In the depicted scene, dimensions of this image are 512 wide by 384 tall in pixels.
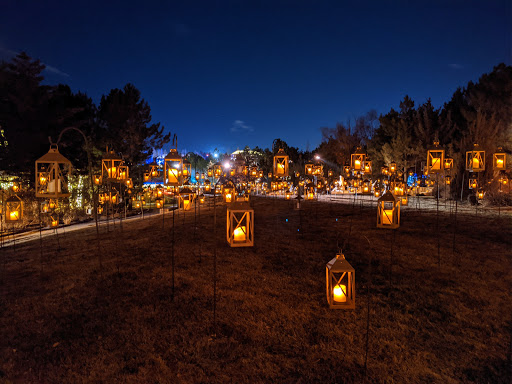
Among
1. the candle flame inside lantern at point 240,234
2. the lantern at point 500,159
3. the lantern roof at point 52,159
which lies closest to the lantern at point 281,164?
the candle flame inside lantern at point 240,234

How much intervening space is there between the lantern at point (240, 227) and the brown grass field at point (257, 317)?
159cm

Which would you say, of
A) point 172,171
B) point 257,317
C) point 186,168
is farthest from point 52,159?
point 186,168

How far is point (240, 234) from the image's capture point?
6.09 metres

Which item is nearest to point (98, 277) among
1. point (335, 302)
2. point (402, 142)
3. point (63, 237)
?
point (335, 302)

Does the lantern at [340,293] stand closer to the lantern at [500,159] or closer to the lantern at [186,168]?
the lantern at [186,168]

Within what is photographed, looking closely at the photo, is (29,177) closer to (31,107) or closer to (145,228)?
(31,107)

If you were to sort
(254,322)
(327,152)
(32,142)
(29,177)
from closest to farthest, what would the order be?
1. (254,322)
2. (32,142)
3. (29,177)
4. (327,152)

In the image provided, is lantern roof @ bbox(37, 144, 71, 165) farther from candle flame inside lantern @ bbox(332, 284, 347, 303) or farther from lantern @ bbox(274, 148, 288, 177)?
candle flame inside lantern @ bbox(332, 284, 347, 303)

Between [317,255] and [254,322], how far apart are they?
4294 mm

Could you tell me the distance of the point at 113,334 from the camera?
5.32 m

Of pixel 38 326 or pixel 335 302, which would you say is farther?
pixel 335 302

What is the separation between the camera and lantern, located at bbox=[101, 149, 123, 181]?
8.33 metres

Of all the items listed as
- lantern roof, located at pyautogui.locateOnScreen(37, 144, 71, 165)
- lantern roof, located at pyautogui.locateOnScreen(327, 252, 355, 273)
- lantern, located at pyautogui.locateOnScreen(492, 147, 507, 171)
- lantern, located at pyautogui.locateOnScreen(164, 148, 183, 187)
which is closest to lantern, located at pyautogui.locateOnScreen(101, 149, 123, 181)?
lantern, located at pyautogui.locateOnScreen(164, 148, 183, 187)

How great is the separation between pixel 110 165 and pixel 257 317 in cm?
624
